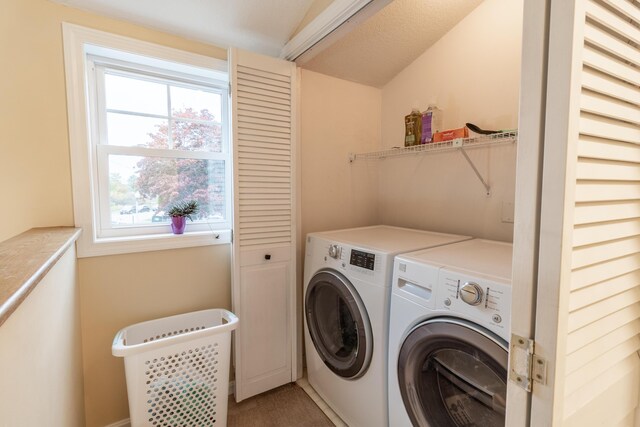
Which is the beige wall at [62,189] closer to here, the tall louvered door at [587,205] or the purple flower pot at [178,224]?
the purple flower pot at [178,224]

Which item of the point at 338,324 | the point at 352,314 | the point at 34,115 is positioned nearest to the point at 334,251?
the point at 352,314

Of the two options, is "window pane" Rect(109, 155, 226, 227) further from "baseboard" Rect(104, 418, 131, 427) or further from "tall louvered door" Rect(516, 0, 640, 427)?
"tall louvered door" Rect(516, 0, 640, 427)

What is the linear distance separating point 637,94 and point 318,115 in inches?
64.9

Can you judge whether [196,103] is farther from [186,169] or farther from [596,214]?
[596,214]

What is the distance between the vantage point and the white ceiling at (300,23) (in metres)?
1.48

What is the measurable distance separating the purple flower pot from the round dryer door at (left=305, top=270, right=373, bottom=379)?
79 cm

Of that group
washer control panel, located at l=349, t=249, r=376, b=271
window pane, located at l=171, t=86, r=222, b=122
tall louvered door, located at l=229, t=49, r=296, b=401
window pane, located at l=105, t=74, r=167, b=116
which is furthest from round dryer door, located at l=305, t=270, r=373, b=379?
window pane, located at l=105, t=74, r=167, b=116

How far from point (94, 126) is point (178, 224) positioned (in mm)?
634

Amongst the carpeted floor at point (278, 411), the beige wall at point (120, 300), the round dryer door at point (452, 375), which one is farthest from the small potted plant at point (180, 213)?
the round dryer door at point (452, 375)

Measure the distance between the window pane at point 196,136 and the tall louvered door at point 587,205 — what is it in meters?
1.74

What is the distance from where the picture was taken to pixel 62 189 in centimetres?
139

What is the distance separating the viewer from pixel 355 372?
1.46m

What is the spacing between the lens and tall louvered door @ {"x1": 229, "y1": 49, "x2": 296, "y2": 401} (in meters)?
1.70

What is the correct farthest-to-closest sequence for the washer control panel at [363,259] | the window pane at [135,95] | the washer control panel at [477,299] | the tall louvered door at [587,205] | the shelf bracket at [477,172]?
the shelf bracket at [477,172] < the window pane at [135,95] < the washer control panel at [363,259] < the washer control panel at [477,299] < the tall louvered door at [587,205]
